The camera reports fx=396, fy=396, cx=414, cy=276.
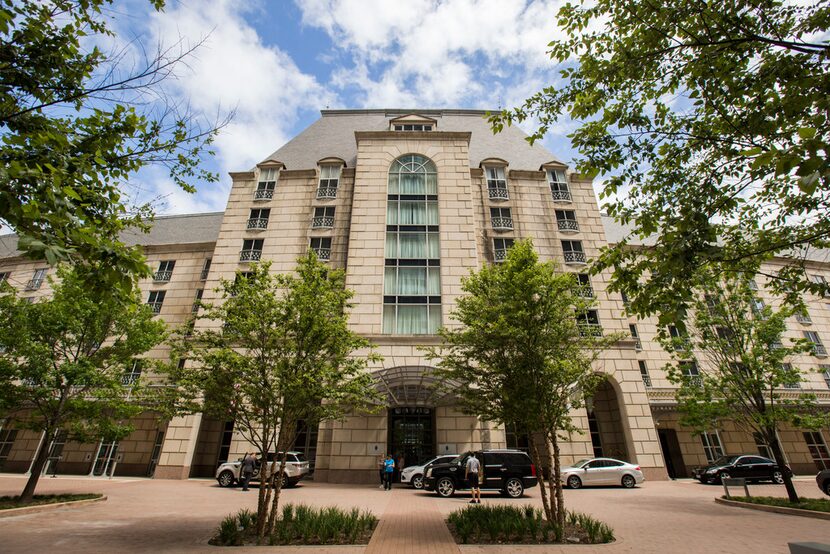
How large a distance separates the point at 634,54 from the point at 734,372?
1374 centimetres

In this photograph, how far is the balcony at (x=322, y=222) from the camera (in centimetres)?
2766

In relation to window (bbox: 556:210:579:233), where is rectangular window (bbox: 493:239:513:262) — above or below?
below

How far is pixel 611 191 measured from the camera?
320 inches

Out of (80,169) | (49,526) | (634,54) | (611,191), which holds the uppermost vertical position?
(634,54)

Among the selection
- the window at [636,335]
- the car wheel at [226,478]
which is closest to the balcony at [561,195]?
the window at [636,335]

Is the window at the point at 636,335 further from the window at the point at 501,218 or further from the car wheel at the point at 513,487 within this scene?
the car wheel at the point at 513,487

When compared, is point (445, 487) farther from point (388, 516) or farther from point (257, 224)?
point (257, 224)

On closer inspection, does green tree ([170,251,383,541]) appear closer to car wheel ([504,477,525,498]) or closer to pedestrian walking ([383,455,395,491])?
pedestrian walking ([383,455,395,491])

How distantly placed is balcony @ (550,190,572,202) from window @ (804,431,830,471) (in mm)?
23697

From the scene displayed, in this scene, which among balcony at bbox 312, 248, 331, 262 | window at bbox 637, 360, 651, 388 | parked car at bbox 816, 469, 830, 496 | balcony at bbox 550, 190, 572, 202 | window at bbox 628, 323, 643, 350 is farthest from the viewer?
balcony at bbox 550, 190, 572, 202

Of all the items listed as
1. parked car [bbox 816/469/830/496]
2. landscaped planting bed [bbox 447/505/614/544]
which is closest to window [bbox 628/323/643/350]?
parked car [bbox 816/469/830/496]

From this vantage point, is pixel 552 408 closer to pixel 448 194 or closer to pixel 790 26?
pixel 790 26

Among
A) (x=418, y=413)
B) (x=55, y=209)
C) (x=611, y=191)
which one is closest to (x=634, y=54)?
(x=611, y=191)

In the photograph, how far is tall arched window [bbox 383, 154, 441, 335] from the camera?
2386 centimetres
